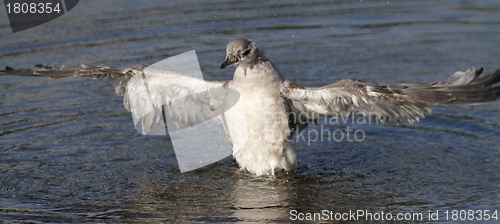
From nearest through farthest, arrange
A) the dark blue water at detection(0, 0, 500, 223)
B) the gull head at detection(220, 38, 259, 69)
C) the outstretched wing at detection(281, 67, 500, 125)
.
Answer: the outstretched wing at detection(281, 67, 500, 125), the dark blue water at detection(0, 0, 500, 223), the gull head at detection(220, 38, 259, 69)

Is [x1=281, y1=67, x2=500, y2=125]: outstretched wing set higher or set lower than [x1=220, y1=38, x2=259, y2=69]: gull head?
lower

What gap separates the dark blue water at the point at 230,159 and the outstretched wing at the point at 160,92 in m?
0.42

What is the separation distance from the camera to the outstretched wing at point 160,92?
8227 mm

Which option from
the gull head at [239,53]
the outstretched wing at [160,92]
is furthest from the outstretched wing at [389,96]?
the outstretched wing at [160,92]

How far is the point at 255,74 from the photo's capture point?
8023mm

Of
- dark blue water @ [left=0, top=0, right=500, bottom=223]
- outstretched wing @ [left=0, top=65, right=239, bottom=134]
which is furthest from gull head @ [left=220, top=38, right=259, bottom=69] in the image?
dark blue water @ [left=0, top=0, right=500, bottom=223]

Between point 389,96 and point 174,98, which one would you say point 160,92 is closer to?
point 174,98

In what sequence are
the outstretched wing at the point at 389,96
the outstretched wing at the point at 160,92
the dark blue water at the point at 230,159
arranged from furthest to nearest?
the outstretched wing at the point at 160,92 → the dark blue water at the point at 230,159 → the outstretched wing at the point at 389,96

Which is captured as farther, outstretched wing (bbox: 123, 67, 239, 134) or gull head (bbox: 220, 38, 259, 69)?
outstretched wing (bbox: 123, 67, 239, 134)

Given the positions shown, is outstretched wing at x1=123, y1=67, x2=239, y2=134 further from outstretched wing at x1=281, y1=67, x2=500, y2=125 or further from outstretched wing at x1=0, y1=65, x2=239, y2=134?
outstretched wing at x1=281, y1=67, x2=500, y2=125

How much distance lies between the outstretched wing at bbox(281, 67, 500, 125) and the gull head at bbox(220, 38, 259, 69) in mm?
417

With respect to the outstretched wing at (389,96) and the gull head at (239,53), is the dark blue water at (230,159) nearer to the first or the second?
the outstretched wing at (389,96)

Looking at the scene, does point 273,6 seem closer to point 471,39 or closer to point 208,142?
point 471,39

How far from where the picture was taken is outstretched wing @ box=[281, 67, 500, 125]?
6652 millimetres
